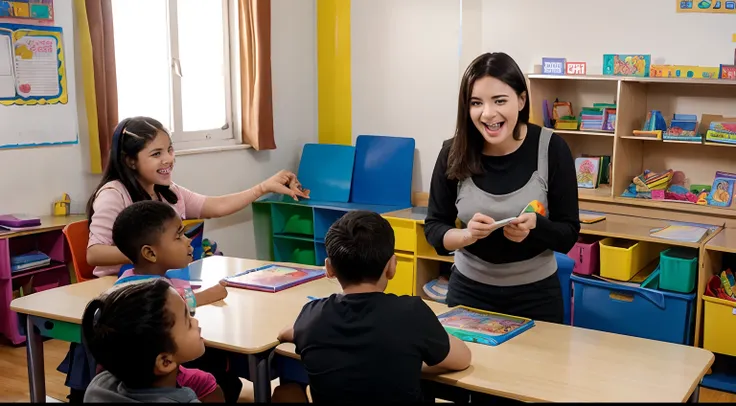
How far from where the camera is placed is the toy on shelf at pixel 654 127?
14.8ft

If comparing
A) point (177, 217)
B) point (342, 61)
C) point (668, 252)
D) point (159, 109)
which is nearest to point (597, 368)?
point (177, 217)

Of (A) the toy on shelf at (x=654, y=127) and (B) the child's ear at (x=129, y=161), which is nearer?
(B) the child's ear at (x=129, y=161)

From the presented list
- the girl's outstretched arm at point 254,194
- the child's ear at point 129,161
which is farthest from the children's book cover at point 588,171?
the child's ear at point 129,161

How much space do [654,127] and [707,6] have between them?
2.31 feet

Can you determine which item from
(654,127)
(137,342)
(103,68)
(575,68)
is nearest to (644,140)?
(654,127)

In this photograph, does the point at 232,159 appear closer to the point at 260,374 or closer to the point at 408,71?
the point at 408,71

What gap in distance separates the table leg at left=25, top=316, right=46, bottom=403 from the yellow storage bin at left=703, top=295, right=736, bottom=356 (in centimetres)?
299

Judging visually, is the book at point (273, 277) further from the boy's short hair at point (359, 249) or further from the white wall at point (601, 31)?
the white wall at point (601, 31)

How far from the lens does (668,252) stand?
4199 mm

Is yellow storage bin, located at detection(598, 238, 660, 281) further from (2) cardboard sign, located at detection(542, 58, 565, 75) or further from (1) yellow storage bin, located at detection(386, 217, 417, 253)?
(1) yellow storage bin, located at detection(386, 217, 417, 253)

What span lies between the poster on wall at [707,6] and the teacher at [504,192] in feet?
8.15

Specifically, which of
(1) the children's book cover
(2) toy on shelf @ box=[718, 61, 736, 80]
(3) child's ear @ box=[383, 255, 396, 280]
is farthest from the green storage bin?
(3) child's ear @ box=[383, 255, 396, 280]

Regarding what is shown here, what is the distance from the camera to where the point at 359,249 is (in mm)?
2080

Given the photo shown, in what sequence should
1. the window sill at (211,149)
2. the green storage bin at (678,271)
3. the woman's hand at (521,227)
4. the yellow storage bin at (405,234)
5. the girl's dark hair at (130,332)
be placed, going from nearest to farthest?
the girl's dark hair at (130,332)
the woman's hand at (521,227)
the green storage bin at (678,271)
the yellow storage bin at (405,234)
the window sill at (211,149)
